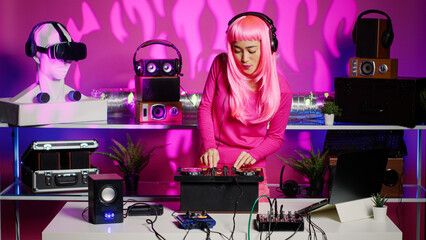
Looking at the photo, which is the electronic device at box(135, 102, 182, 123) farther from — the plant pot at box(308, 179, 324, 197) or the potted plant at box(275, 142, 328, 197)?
the plant pot at box(308, 179, 324, 197)

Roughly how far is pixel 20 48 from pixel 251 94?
73.7 inches

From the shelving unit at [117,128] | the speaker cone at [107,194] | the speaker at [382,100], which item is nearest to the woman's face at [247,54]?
the shelving unit at [117,128]

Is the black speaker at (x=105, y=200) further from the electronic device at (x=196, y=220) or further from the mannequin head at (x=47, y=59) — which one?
the mannequin head at (x=47, y=59)

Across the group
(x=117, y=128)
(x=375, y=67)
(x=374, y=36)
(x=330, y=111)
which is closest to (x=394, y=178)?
(x=330, y=111)

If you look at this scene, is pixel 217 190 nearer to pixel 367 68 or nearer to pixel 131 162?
pixel 131 162

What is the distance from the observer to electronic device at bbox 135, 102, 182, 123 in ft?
11.9

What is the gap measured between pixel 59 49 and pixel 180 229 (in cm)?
152

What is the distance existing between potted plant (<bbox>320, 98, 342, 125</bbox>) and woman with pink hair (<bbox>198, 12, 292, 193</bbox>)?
534 millimetres

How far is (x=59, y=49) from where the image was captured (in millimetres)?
3361

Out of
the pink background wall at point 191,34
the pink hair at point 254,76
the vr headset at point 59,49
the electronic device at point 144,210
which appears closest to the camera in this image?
the electronic device at point 144,210

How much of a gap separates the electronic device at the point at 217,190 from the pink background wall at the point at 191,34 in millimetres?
1683

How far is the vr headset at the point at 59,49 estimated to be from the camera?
334 cm

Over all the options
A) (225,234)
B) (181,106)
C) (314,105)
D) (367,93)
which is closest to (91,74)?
(181,106)

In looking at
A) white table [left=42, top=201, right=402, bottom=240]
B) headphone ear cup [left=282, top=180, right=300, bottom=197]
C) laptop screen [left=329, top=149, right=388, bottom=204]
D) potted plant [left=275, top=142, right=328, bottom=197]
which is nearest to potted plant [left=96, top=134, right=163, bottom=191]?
headphone ear cup [left=282, top=180, right=300, bottom=197]
